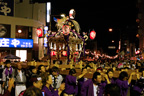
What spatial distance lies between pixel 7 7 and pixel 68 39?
1310cm

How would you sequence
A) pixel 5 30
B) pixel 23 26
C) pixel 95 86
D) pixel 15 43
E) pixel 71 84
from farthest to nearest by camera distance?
pixel 23 26
pixel 5 30
pixel 15 43
pixel 71 84
pixel 95 86

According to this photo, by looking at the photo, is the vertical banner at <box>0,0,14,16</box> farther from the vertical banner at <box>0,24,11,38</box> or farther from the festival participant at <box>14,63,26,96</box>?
the festival participant at <box>14,63,26,96</box>

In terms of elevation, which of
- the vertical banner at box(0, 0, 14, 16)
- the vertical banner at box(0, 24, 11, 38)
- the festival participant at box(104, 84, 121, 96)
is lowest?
the festival participant at box(104, 84, 121, 96)

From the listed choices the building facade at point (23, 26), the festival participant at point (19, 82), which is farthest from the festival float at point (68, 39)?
the festival participant at point (19, 82)

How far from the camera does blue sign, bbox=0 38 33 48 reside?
2809 cm

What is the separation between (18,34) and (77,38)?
44.9 feet

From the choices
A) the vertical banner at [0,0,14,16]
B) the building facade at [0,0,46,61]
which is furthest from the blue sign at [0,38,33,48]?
the vertical banner at [0,0,14,16]

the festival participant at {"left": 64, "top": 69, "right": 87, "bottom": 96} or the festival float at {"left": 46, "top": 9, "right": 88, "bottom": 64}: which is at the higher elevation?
the festival float at {"left": 46, "top": 9, "right": 88, "bottom": 64}

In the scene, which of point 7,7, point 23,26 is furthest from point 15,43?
point 7,7

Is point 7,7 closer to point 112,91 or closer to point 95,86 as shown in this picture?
point 95,86

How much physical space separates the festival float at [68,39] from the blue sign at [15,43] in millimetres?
8852

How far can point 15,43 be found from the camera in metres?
28.9

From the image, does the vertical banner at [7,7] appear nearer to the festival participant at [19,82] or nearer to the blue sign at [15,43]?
the blue sign at [15,43]

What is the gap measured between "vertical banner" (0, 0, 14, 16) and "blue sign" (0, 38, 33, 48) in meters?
3.62
